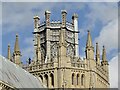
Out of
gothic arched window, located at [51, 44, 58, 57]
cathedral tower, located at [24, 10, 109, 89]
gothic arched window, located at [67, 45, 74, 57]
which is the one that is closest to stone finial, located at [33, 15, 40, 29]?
cathedral tower, located at [24, 10, 109, 89]

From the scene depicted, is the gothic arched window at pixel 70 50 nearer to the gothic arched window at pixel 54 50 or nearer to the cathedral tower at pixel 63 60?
the cathedral tower at pixel 63 60

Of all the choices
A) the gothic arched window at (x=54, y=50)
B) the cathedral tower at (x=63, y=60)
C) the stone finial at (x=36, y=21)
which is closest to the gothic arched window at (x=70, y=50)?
the cathedral tower at (x=63, y=60)

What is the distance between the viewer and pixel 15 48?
8056 centimetres

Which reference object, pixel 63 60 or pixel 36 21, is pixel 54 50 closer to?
pixel 36 21

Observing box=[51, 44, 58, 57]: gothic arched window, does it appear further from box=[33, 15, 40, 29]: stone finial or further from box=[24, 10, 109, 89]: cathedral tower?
box=[33, 15, 40, 29]: stone finial

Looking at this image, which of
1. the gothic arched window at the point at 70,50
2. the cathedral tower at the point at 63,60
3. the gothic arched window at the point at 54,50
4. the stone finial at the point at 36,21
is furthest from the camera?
the stone finial at the point at 36,21

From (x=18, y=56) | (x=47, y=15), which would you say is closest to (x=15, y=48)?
(x=18, y=56)

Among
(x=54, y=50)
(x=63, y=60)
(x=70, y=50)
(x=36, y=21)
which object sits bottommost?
(x=63, y=60)

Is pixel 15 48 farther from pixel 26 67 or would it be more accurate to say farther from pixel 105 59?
pixel 105 59

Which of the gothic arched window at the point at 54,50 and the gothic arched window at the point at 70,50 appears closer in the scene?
the gothic arched window at the point at 54,50

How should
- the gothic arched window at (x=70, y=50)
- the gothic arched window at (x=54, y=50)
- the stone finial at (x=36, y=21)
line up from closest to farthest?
the gothic arched window at (x=54, y=50)
the gothic arched window at (x=70, y=50)
the stone finial at (x=36, y=21)

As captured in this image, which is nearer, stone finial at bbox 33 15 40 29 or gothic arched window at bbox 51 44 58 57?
gothic arched window at bbox 51 44 58 57

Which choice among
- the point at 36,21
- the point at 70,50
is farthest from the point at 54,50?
the point at 36,21

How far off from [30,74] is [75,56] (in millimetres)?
8198
